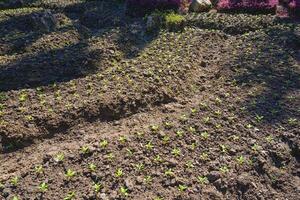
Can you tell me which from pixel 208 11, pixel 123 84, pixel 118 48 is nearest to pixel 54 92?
pixel 123 84

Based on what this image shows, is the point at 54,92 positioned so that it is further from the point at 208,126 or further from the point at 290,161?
the point at 290,161

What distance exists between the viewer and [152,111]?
30.8 ft

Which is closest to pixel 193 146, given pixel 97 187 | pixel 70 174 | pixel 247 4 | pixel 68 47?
pixel 97 187

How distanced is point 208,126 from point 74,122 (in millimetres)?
2768

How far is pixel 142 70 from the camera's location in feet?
34.3

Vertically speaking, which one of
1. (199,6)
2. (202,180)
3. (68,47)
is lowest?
(202,180)

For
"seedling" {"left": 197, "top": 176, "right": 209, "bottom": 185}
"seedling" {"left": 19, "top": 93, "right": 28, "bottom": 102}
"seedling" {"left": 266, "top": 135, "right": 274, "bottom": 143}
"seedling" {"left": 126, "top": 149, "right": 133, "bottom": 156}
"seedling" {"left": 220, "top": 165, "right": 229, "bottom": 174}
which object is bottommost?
"seedling" {"left": 197, "top": 176, "right": 209, "bottom": 185}

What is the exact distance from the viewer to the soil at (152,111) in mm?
7203

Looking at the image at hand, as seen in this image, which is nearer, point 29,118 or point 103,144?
point 103,144

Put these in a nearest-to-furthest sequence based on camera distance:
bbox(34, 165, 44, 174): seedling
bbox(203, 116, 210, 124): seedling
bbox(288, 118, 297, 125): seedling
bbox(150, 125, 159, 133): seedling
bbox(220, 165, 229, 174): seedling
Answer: bbox(34, 165, 44, 174): seedling, bbox(220, 165, 229, 174): seedling, bbox(150, 125, 159, 133): seedling, bbox(203, 116, 210, 124): seedling, bbox(288, 118, 297, 125): seedling

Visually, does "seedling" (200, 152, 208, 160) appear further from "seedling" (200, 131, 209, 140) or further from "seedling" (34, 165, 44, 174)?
"seedling" (34, 165, 44, 174)

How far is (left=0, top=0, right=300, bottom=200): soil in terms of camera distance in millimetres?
7203

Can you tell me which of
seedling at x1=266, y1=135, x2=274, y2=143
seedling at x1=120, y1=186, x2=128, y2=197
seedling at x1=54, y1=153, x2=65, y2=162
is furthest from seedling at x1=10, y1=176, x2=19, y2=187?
seedling at x1=266, y1=135, x2=274, y2=143

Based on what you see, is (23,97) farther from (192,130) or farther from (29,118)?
(192,130)
